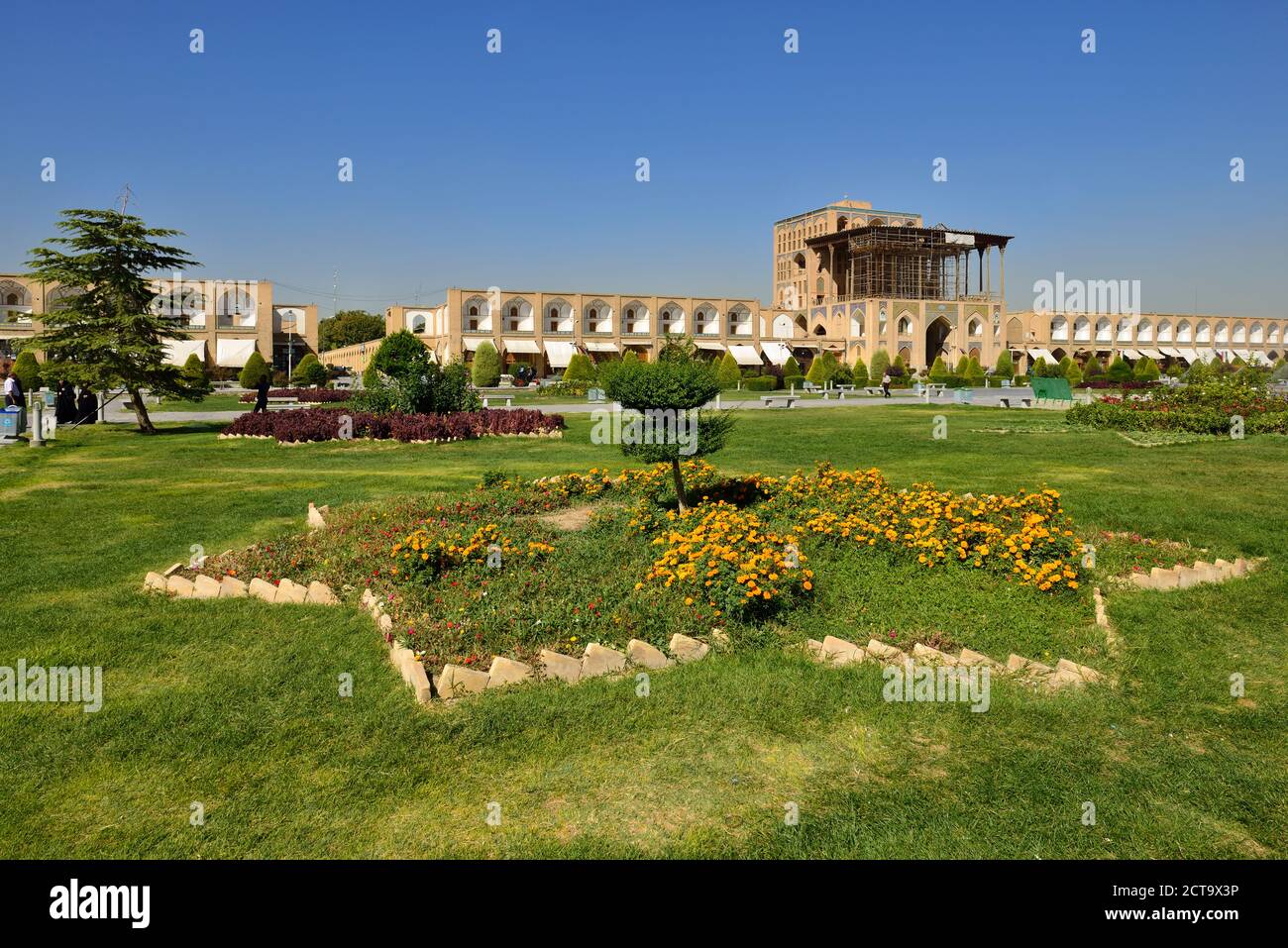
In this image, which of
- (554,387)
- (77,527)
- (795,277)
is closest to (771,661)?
(77,527)

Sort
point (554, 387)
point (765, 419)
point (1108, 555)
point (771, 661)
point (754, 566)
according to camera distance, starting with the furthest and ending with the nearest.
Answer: point (554, 387) < point (765, 419) < point (1108, 555) < point (754, 566) < point (771, 661)

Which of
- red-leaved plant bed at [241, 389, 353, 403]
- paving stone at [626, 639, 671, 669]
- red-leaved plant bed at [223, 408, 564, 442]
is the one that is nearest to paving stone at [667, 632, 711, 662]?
paving stone at [626, 639, 671, 669]

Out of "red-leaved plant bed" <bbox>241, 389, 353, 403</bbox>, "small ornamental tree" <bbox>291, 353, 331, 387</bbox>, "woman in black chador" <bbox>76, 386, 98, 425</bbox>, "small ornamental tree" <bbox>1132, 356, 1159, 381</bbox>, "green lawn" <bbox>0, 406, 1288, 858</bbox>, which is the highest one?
"small ornamental tree" <bbox>1132, 356, 1159, 381</bbox>

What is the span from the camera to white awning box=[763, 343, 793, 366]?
2388 inches

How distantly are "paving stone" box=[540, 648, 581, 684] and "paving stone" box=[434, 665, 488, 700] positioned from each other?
14.2 inches

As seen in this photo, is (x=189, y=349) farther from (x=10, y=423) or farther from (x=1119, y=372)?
(x=1119, y=372)

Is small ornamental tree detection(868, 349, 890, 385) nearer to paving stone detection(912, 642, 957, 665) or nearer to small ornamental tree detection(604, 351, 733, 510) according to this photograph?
small ornamental tree detection(604, 351, 733, 510)

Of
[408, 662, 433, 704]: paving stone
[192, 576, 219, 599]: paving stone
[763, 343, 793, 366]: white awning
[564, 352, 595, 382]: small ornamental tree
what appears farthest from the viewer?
[763, 343, 793, 366]: white awning

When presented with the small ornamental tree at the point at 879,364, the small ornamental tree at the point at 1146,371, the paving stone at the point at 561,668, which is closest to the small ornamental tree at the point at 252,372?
the small ornamental tree at the point at 879,364

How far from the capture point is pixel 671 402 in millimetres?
7707

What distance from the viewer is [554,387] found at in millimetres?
36781

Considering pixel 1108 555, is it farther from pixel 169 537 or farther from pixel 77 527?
pixel 77 527

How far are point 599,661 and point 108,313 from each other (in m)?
17.8

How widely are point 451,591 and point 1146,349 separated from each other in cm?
8350
